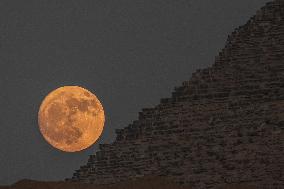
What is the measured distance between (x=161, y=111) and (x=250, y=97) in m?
4.84

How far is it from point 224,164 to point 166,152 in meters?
4.45

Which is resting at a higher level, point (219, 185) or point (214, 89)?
point (214, 89)

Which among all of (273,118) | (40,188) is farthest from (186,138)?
(40,188)

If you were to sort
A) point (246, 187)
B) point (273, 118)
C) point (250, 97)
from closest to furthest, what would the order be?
1. point (246, 187)
2. point (273, 118)
3. point (250, 97)

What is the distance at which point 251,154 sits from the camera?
46438 millimetres

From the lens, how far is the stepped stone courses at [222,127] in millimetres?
46531

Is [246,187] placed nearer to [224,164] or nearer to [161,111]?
[224,164]

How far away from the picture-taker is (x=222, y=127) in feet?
166

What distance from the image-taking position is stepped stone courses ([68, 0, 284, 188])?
46.5 meters

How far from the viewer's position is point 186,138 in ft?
167

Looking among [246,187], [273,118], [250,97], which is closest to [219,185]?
[246,187]

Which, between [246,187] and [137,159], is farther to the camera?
[137,159]

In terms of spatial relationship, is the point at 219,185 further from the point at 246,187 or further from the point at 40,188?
the point at 40,188

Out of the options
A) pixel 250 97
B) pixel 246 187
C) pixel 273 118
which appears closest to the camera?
pixel 246 187
